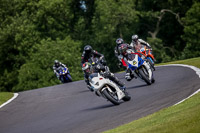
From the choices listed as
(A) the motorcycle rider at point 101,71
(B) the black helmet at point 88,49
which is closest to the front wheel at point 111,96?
(A) the motorcycle rider at point 101,71

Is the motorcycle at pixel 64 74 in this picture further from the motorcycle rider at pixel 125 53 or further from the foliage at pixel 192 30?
the foliage at pixel 192 30

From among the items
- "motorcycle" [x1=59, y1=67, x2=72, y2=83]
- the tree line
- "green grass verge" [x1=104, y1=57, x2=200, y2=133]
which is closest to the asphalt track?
"green grass verge" [x1=104, y1=57, x2=200, y2=133]

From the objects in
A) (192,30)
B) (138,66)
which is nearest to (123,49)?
(138,66)

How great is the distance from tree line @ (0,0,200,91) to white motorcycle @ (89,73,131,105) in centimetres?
3625

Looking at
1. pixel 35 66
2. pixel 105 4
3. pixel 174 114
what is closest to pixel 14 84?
pixel 35 66

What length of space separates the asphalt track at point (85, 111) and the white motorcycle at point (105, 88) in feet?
0.91

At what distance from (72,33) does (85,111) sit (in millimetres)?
48349

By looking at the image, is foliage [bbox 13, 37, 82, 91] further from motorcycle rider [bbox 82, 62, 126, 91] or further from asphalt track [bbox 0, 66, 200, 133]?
motorcycle rider [bbox 82, 62, 126, 91]

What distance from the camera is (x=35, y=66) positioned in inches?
2082

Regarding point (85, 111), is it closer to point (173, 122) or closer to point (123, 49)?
point (123, 49)

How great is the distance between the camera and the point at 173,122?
837cm

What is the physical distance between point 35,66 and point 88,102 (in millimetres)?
37105

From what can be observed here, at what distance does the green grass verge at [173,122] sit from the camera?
25.3ft

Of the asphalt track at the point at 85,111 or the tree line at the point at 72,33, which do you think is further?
the tree line at the point at 72,33
